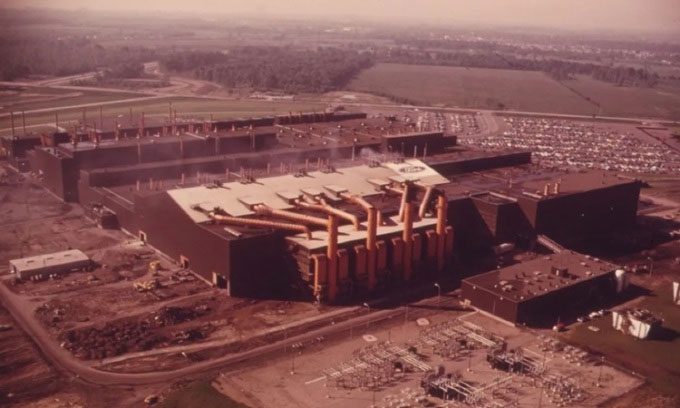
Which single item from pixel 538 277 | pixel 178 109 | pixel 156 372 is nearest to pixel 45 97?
pixel 178 109

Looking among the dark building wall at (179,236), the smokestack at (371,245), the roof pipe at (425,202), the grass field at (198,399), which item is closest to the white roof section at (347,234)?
the smokestack at (371,245)

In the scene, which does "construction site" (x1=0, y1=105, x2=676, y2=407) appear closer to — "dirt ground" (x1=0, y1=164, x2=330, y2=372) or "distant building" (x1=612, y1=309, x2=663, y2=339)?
"dirt ground" (x1=0, y1=164, x2=330, y2=372)

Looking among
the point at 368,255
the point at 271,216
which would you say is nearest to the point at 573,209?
the point at 368,255

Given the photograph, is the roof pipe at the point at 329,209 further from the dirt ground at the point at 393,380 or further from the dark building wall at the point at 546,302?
the dirt ground at the point at 393,380

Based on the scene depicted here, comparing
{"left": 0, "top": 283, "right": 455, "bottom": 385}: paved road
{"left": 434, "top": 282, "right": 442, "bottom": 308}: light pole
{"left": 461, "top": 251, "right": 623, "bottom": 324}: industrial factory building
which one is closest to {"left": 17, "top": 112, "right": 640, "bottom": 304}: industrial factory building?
{"left": 434, "top": 282, "right": 442, "bottom": 308}: light pole

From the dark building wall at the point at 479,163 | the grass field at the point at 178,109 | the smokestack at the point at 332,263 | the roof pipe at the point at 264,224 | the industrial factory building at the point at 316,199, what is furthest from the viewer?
the grass field at the point at 178,109

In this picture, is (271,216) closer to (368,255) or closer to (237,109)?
(368,255)
